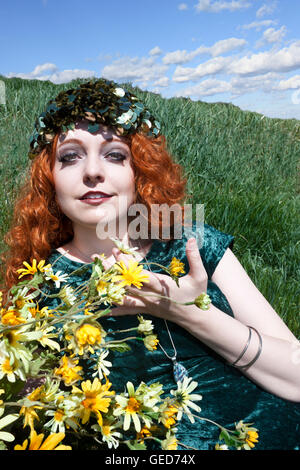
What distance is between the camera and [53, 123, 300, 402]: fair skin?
135 cm

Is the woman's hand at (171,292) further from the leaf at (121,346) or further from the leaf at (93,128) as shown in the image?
the leaf at (93,128)

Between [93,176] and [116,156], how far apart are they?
0.55ft

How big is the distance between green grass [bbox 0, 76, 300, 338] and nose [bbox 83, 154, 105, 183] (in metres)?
1.41

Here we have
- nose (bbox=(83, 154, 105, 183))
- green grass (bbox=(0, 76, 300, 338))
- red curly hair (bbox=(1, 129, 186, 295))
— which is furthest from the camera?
green grass (bbox=(0, 76, 300, 338))

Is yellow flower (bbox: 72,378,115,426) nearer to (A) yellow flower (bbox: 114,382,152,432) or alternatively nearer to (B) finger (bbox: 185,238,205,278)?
(A) yellow flower (bbox: 114,382,152,432)

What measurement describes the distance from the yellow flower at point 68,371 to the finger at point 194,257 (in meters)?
0.52

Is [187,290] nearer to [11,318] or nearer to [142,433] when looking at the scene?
[142,433]

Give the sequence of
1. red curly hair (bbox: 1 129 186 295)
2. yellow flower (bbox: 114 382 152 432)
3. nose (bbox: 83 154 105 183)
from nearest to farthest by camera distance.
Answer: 1. yellow flower (bbox: 114 382 152 432)
2. nose (bbox: 83 154 105 183)
3. red curly hair (bbox: 1 129 186 295)

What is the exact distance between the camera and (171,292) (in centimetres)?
132

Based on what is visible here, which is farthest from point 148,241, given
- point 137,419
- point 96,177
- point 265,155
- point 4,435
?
point 265,155

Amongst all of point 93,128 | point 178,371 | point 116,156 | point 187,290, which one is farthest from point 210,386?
point 93,128

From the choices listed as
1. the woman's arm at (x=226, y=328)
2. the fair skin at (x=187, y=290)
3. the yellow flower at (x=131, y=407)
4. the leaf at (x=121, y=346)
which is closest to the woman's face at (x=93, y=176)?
the fair skin at (x=187, y=290)

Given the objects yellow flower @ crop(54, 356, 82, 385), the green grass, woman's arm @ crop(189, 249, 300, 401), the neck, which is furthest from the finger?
the green grass

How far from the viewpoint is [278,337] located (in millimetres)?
1588
